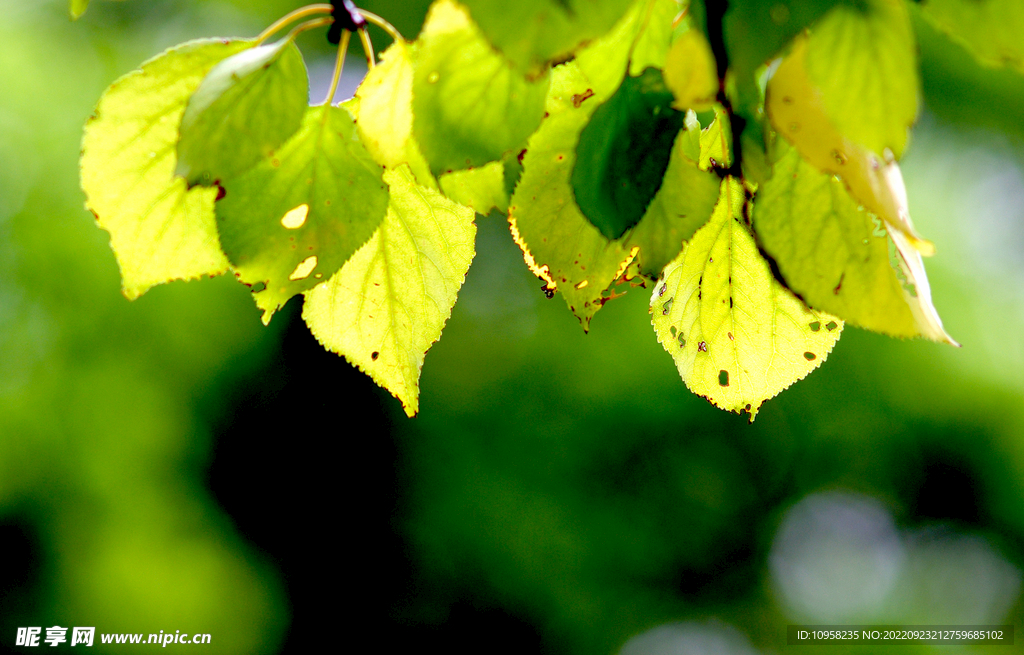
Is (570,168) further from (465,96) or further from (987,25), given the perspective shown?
(987,25)

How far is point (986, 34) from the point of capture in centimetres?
25

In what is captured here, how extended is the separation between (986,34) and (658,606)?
13.5 feet

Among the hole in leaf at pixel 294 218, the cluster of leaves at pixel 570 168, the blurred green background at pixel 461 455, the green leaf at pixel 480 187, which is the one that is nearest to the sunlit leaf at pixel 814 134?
the cluster of leaves at pixel 570 168

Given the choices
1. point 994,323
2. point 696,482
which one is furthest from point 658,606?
point 994,323

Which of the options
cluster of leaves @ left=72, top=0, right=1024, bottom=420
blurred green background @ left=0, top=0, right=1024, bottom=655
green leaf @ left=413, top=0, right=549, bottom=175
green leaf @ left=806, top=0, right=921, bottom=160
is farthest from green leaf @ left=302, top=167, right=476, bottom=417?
blurred green background @ left=0, top=0, right=1024, bottom=655

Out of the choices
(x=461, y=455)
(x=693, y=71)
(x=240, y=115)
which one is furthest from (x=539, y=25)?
(x=461, y=455)

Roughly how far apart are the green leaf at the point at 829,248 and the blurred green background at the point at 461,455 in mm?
3415

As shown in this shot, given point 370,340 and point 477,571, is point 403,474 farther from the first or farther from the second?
point 370,340

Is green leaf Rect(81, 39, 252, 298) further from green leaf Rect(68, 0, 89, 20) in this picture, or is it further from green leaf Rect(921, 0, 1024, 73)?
green leaf Rect(921, 0, 1024, 73)

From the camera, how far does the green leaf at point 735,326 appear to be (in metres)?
0.42

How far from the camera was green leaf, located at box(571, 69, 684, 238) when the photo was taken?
0.30m

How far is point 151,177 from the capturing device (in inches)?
14.4

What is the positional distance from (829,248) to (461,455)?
12.1ft

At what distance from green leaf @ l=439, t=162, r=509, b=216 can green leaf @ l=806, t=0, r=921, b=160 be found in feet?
0.48
